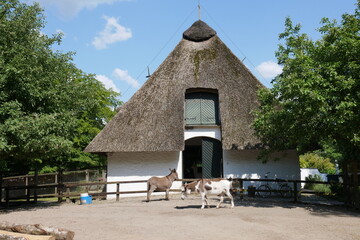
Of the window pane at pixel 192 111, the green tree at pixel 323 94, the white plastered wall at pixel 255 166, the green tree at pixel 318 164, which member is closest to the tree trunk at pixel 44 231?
the green tree at pixel 323 94

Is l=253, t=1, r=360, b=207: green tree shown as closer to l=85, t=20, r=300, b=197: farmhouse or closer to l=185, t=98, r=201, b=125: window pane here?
l=85, t=20, r=300, b=197: farmhouse

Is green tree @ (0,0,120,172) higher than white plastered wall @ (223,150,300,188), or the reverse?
green tree @ (0,0,120,172)

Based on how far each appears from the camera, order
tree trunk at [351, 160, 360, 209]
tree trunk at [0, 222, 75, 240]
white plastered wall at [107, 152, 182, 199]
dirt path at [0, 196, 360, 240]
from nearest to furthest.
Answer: tree trunk at [0, 222, 75, 240]
dirt path at [0, 196, 360, 240]
tree trunk at [351, 160, 360, 209]
white plastered wall at [107, 152, 182, 199]

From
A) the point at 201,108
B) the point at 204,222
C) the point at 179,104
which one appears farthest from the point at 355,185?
the point at 179,104

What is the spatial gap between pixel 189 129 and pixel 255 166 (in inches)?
174

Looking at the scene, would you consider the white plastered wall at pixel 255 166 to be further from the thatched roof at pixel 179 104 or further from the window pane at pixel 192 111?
the window pane at pixel 192 111

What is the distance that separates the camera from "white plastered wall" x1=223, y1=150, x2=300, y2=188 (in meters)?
18.3

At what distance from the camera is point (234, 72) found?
20.9 m

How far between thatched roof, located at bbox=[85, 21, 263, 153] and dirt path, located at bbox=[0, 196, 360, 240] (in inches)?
193

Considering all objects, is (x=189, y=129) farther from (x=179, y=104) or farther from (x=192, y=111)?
(x=179, y=104)

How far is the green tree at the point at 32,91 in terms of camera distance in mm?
11484

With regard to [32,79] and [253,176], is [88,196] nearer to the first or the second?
[32,79]

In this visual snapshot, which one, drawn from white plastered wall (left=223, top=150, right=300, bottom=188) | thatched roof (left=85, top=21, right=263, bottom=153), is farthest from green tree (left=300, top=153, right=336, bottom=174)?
thatched roof (left=85, top=21, right=263, bottom=153)

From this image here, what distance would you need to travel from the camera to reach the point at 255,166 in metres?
18.3
